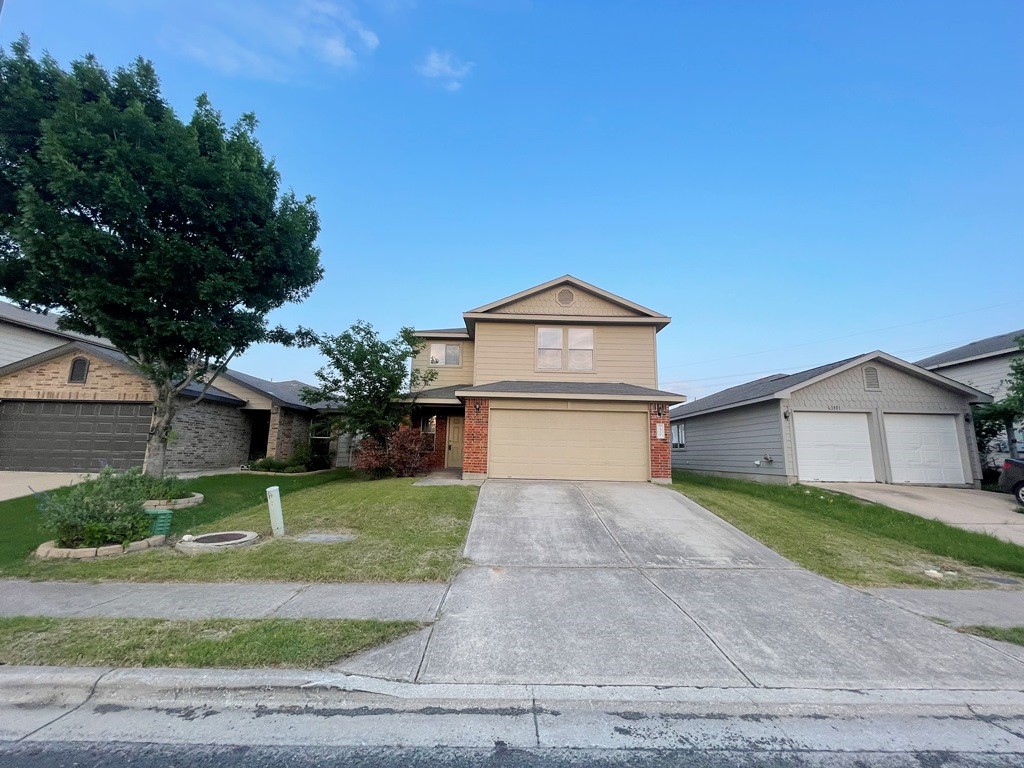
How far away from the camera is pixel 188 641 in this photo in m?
3.86

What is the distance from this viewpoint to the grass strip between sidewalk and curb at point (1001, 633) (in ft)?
14.4

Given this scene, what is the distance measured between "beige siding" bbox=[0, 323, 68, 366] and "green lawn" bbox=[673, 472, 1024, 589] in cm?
2600

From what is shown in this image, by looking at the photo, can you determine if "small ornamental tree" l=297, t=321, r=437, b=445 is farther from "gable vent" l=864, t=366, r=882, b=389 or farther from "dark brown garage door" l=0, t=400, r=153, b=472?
"gable vent" l=864, t=366, r=882, b=389

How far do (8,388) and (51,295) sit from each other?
25.9 ft

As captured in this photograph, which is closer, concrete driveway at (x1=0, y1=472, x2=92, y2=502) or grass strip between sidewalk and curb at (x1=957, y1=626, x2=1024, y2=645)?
grass strip between sidewalk and curb at (x1=957, y1=626, x2=1024, y2=645)

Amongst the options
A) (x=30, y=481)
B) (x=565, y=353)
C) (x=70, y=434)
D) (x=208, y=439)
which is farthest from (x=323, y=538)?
(x=70, y=434)

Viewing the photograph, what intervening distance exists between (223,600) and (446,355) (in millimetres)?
13381

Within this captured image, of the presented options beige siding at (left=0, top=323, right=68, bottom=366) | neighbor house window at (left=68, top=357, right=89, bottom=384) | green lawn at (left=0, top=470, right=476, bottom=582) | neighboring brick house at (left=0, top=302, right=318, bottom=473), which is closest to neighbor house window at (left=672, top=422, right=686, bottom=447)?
green lawn at (left=0, top=470, right=476, bottom=582)

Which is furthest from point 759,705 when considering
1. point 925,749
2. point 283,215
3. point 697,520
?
point 283,215

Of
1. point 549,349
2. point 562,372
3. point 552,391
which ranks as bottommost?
point 552,391

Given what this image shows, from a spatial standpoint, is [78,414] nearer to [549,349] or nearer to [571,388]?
[549,349]

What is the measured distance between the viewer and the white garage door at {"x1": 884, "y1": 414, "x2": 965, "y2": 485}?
14016mm

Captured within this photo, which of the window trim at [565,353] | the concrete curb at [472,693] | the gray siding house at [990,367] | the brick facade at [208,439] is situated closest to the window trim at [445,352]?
the window trim at [565,353]

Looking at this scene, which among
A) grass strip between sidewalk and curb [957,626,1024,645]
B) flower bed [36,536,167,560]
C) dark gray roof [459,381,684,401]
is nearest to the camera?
grass strip between sidewalk and curb [957,626,1024,645]
